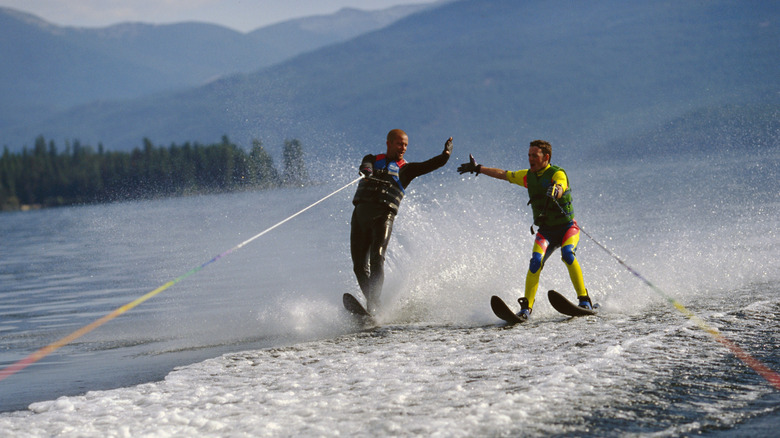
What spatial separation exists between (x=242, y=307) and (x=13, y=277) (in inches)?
427

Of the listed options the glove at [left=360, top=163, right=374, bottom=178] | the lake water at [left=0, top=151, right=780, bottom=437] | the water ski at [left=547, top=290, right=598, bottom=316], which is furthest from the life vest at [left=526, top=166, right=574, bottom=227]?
the glove at [left=360, top=163, right=374, bottom=178]

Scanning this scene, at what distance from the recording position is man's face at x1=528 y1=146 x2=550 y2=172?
8.30 m

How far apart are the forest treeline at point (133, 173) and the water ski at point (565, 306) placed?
106 meters

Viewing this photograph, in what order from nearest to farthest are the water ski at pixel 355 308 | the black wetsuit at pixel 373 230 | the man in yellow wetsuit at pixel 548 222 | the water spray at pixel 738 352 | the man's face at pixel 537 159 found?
the water spray at pixel 738 352
the man in yellow wetsuit at pixel 548 222
the man's face at pixel 537 159
the water ski at pixel 355 308
the black wetsuit at pixel 373 230

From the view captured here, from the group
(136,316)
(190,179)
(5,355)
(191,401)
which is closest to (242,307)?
Answer: (136,316)

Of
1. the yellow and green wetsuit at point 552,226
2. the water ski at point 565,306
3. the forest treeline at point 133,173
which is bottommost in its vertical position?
the water ski at point 565,306

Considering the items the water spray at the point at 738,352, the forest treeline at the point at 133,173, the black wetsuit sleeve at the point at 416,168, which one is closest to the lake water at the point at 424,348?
the water spray at the point at 738,352

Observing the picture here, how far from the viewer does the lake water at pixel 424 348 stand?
4.75m

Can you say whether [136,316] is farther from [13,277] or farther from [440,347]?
[13,277]

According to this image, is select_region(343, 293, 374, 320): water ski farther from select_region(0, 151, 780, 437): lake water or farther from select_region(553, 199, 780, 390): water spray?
select_region(553, 199, 780, 390): water spray

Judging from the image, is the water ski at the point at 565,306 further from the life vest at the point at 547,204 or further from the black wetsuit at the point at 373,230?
the black wetsuit at the point at 373,230

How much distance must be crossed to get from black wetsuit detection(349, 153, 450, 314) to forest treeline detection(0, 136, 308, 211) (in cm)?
10497

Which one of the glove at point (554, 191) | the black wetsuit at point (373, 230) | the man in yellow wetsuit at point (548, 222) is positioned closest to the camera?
the glove at point (554, 191)

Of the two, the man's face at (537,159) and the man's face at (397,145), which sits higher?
the man's face at (397,145)
